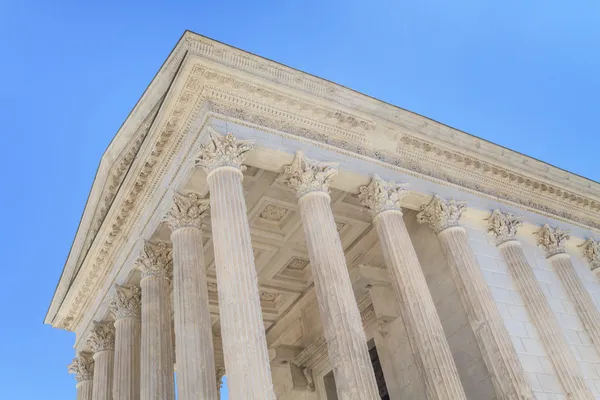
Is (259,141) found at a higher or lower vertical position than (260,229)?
lower

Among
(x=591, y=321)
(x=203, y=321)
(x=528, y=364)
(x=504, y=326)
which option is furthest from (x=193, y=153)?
(x=591, y=321)

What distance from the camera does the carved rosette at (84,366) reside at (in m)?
19.1

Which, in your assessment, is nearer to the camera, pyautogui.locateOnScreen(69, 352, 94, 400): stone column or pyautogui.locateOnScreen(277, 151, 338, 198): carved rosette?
pyautogui.locateOnScreen(277, 151, 338, 198): carved rosette

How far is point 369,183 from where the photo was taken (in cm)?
1506

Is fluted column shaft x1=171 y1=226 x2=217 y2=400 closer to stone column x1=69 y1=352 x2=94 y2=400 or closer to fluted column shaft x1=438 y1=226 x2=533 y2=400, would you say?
fluted column shaft x1=438 y1=226 x2=533 y2=400

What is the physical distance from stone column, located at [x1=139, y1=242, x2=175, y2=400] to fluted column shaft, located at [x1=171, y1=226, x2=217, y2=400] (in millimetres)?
1792

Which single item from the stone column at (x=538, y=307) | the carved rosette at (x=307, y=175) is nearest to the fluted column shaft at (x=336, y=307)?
the carved rosette at (x=307, y=175)

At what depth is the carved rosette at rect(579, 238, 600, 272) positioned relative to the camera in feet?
63.9

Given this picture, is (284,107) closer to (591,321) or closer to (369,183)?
(369,183)

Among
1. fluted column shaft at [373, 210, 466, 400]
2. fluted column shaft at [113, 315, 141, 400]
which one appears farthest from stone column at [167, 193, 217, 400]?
fluted column shaft at [373, 210, 466, 400]

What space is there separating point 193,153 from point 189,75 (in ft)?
5.66

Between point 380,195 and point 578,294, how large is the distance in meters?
7.27

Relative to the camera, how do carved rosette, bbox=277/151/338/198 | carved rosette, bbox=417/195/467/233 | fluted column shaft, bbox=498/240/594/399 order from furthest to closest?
1. carved rosette, bbox=417/195/467/233
2. fluted column shaft, bbox=498/240/594/399
3. carved rosette, bbox=277/151/338/198

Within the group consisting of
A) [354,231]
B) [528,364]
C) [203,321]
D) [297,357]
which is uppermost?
[354,231]
